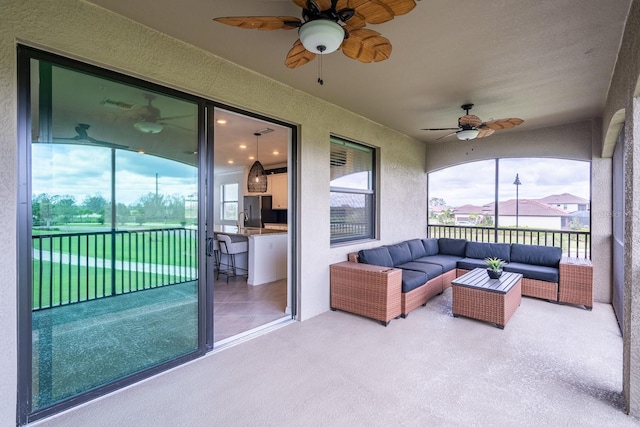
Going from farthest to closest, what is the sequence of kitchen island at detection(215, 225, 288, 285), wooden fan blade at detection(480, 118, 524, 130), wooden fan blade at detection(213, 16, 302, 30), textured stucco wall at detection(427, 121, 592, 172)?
kitchen island at detection(215, 225, 288, 285) < textured stucco wall at detection(427, 121, 592, 172) < wooden fan blade at detection(480, 118, 524, 130) < wooden fan blade at detection(213, 16, 302, 30)

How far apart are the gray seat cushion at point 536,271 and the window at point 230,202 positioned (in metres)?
7.75

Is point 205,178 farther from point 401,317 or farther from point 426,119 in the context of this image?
point 426,119

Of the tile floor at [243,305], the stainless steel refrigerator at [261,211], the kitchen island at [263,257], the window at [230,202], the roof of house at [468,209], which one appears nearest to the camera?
the tile floor at [243,305]

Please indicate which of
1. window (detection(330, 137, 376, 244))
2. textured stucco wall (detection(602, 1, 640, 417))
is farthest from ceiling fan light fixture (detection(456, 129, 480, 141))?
textured stucco wall (detection(602, 1, 640, 417))

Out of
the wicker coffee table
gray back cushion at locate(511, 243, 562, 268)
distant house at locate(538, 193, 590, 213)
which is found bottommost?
the wicker coffee table

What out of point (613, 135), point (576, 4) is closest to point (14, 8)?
point (576, 4)

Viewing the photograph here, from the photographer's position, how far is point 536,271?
14.3 ft

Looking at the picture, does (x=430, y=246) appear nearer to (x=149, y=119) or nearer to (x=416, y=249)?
(x=416, y=249)

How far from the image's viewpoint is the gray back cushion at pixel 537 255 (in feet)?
15.1

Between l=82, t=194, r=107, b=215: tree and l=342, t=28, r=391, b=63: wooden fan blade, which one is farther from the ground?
l=342, t=28, r=391, b=63: wooden fan blade

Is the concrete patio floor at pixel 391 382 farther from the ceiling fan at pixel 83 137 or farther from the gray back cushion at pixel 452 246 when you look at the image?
the gray back cushion at pixel 452 246

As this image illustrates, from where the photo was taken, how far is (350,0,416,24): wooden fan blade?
4.90 feet

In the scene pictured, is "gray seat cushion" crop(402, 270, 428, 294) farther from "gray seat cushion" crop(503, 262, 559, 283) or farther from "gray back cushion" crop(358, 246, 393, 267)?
"gray seat cushion" crop(503, 262, 559, 283)

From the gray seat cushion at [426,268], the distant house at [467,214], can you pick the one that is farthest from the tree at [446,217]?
the gray seat cushion at [426,268]
